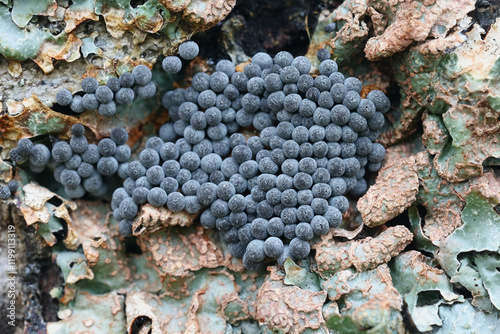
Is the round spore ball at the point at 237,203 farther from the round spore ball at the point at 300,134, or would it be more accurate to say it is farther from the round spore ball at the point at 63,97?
the round spore ball at the point at 63,97

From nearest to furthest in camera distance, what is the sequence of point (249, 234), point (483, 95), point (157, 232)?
point (483, 95) → point (249, 234) → point (157, 232)

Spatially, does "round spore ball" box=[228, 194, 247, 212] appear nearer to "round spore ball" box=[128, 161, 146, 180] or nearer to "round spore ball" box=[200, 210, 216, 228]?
"round spore ball" box=[200, 210, 216, 228]

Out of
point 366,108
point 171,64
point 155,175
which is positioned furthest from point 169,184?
point 366,108

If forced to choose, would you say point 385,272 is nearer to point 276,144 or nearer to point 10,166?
point 276,144

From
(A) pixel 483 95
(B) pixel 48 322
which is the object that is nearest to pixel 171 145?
(B) pixel 48 322

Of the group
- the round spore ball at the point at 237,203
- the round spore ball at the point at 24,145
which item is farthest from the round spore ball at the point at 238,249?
the round spore ball at the point at 24,145

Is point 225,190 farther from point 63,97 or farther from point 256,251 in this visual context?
point 63,97
